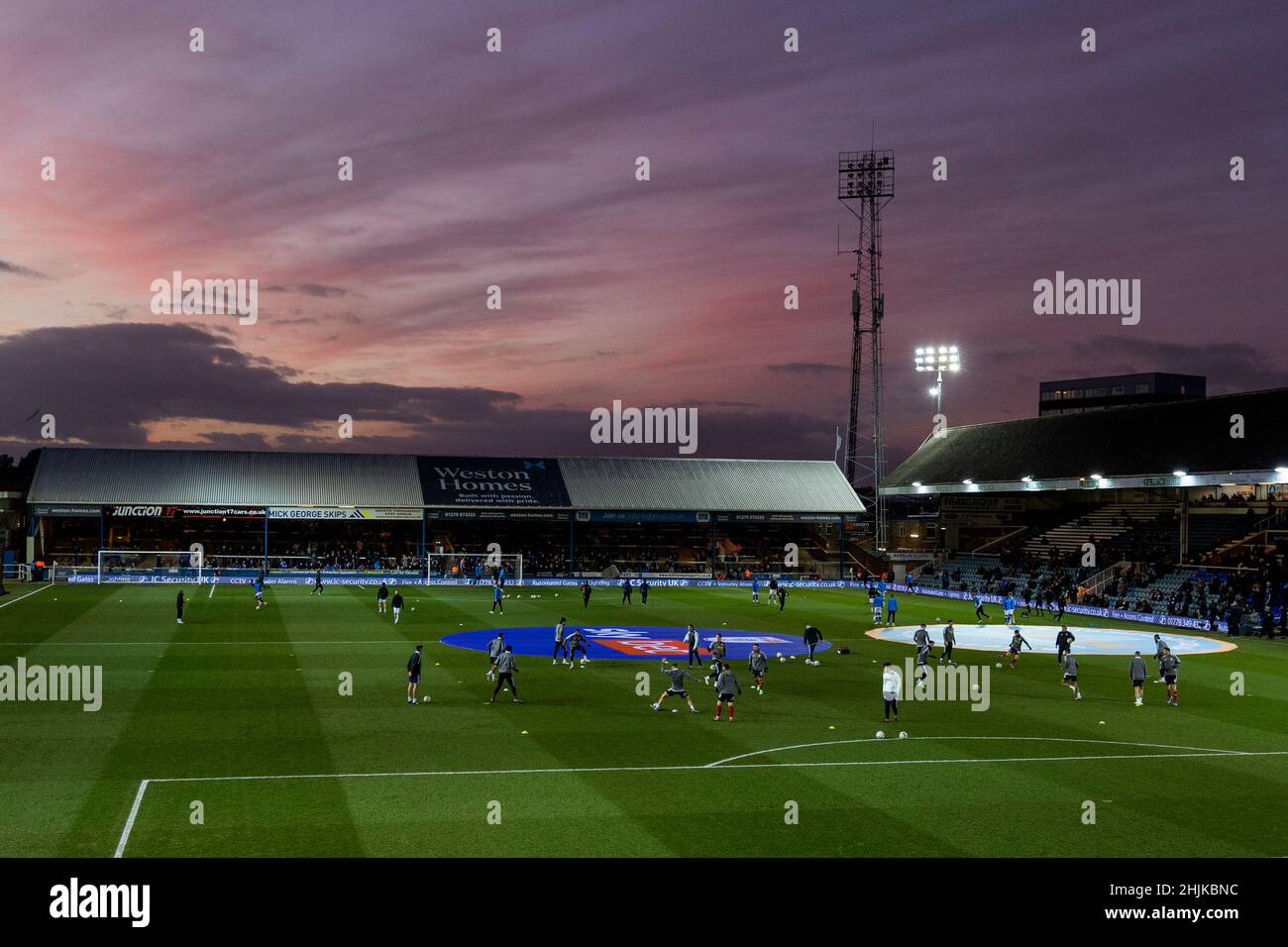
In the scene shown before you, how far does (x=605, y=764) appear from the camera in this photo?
70.7 feet

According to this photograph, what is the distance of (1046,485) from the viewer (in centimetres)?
7438

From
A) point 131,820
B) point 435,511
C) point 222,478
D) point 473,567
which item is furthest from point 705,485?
point 131,820

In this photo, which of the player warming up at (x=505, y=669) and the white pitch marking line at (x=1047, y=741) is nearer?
the white pitch marking line at (x=1047, y=741)

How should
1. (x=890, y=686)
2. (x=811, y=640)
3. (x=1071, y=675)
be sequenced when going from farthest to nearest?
1. (x=811, y=640)
2. (x=1071, y=675)
3. (x=890, y=686)

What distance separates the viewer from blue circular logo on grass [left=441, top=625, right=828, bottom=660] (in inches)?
1594

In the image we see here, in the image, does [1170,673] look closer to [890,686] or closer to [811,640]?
[890,686]

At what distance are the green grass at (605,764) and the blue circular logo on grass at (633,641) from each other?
316cm

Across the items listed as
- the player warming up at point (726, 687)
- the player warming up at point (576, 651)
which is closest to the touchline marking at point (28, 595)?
the player warming up at point (576, 651)

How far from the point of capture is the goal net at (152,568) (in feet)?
231

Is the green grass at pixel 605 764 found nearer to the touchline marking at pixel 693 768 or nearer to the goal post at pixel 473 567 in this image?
the touchline marking at pixel 693 768

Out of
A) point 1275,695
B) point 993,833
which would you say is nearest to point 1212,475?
point 1275,695

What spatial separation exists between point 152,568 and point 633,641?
4399 centimetres
